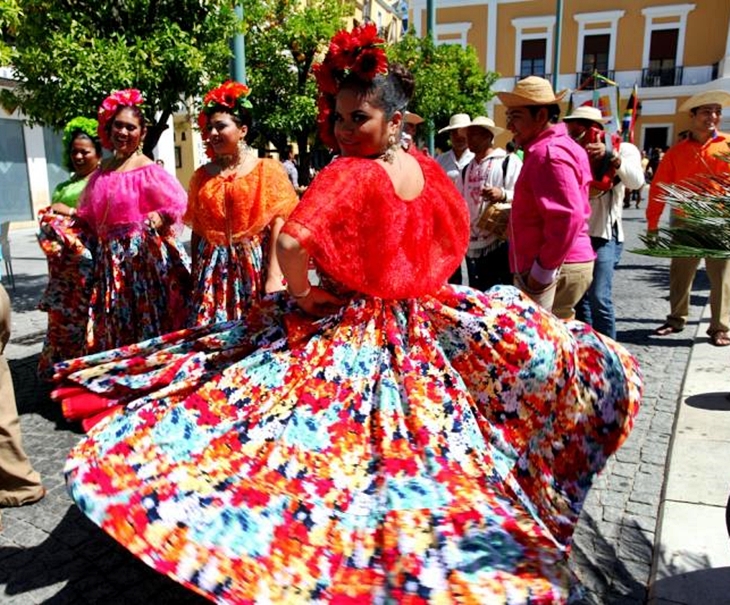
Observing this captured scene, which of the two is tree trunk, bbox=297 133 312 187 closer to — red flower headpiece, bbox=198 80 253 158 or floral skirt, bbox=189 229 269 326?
red flower headpiece, bbox=198 80 253 158

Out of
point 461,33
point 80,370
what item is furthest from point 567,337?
point 461,33

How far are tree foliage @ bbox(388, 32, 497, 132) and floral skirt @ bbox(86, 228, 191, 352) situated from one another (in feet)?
30.4

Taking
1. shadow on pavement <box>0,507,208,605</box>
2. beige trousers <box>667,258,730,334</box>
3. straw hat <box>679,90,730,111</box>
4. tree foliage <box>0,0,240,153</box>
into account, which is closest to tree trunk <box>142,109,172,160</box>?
tree foliage <box>0,0,240,153</box>

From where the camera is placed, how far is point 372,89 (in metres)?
2.38

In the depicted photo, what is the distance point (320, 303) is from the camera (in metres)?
2.44

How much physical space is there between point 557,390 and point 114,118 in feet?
10.1

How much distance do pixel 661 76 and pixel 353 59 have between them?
37.9 meters

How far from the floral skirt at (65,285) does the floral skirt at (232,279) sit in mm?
1059

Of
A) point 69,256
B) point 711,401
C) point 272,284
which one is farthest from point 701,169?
point 69,256

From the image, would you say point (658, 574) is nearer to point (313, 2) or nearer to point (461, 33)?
point (313, 2)

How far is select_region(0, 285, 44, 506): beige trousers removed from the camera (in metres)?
3.00

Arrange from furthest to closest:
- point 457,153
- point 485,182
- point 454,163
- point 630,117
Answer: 1. point 457,153
2. point 454,163
3. point 630,117
4. point 485,182

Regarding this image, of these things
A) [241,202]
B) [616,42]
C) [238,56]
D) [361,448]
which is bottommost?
[361,448]

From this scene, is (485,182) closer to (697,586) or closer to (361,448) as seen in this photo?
(697,586)
